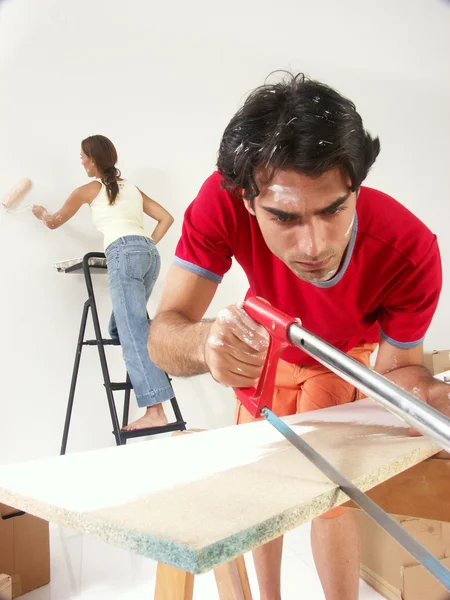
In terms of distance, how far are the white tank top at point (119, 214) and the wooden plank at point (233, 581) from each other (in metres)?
1.56

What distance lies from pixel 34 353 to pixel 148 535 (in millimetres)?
2207

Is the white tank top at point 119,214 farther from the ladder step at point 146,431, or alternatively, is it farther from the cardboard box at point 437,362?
the cardboard box at point 437,362

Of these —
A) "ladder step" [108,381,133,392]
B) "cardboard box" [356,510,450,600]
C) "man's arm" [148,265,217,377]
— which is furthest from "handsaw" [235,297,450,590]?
"ladder step" [108,381,133,392]

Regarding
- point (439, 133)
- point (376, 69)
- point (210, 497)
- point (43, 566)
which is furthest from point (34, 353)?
point (439, 133)

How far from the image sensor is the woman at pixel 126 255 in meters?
2.31

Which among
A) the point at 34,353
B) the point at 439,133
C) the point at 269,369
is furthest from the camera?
the point at 439,133

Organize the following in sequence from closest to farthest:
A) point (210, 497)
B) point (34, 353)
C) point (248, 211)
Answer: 1. point (210, 497)
2. point (248, 211)
3. point (34, 353)

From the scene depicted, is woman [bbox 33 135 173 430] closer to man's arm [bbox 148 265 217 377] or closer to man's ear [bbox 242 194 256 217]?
man's arm [bbox 148 265 217 377]

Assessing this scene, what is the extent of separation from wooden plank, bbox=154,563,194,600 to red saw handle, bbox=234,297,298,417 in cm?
24

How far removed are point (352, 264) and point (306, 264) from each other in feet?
0.62

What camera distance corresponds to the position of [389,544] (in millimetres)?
1518

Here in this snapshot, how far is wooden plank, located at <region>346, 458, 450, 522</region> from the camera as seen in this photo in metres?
0.82

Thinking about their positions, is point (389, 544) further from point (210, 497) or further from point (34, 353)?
point (34, 353)

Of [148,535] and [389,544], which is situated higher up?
[148,535]
